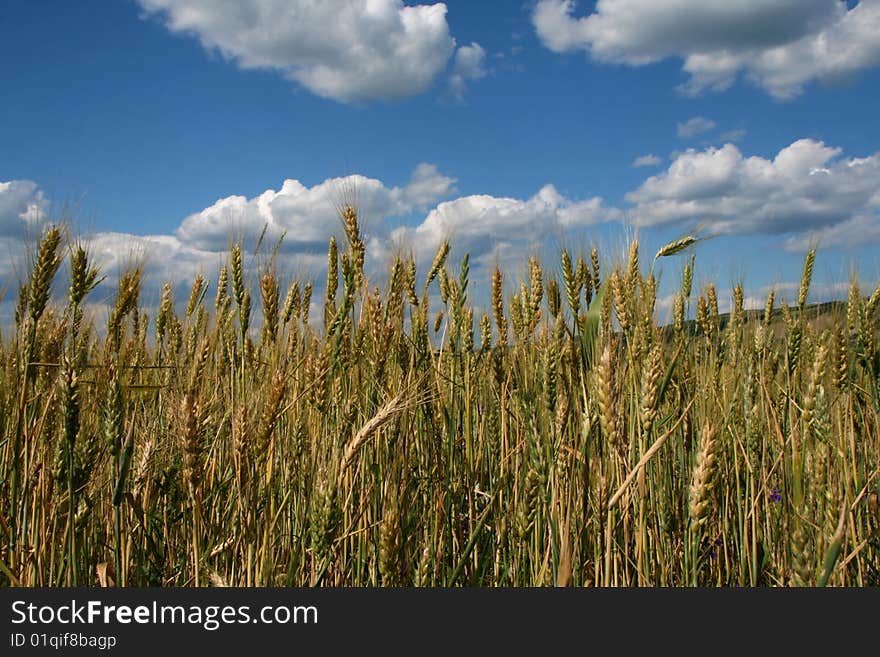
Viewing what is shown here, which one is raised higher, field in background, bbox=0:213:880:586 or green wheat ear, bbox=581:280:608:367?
green wheat ear, bbox=581:280:608:367

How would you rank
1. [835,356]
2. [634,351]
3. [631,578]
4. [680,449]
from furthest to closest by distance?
[835,356]
[680,449]
[634,351]
[631,578]

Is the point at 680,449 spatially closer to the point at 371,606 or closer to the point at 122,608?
the point at 371,606

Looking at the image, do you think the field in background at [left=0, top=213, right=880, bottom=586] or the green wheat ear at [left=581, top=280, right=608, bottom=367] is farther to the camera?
the green wheat ear at [left=581, top=280, right=608, bottom=367]

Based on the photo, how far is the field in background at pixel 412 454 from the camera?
172 centimetres

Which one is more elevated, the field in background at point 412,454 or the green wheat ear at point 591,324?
the green wheat ear at point 591,324

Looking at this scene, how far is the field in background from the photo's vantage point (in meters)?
1.72

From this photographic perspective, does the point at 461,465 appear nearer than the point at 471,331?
Yes

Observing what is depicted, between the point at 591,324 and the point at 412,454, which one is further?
the point at 412,454

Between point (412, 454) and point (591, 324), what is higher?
point (591, 324)

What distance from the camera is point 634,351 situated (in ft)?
7.45

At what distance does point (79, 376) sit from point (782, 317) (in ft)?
14.4

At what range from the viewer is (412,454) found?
2738 mm

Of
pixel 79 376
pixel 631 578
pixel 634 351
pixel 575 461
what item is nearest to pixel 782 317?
pixel 634 351

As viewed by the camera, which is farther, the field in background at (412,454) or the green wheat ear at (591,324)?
the green wheat ear at (591,324)
